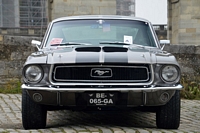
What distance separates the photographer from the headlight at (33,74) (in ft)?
15.8

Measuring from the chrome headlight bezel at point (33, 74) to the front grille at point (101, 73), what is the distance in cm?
15

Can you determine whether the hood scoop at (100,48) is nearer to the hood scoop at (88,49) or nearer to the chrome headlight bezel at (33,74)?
the hood scoop at (88,49)

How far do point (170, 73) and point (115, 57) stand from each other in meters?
0.65

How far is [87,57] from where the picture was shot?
15.7 ft

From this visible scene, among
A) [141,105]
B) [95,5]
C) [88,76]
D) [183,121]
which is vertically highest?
[95,5]

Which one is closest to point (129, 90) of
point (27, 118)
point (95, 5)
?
point (27, 118)

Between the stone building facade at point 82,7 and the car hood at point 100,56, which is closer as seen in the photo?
the car hood at point 100,56

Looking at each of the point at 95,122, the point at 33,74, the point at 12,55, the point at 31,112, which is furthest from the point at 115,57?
the point at 12,55

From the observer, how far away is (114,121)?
235 inches

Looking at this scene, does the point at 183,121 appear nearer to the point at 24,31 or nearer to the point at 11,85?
the point at 11,85

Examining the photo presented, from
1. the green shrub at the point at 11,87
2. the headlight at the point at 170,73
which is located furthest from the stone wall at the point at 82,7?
the headlight at the point at 170,73

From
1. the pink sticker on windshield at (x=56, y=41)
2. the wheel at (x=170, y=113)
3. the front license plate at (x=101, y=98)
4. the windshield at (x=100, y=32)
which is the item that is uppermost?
the windshield at (x=100, y=32)

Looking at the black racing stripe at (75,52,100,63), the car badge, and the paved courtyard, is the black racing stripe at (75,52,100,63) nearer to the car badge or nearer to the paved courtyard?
the car badge

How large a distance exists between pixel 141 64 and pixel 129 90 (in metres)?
0.32
